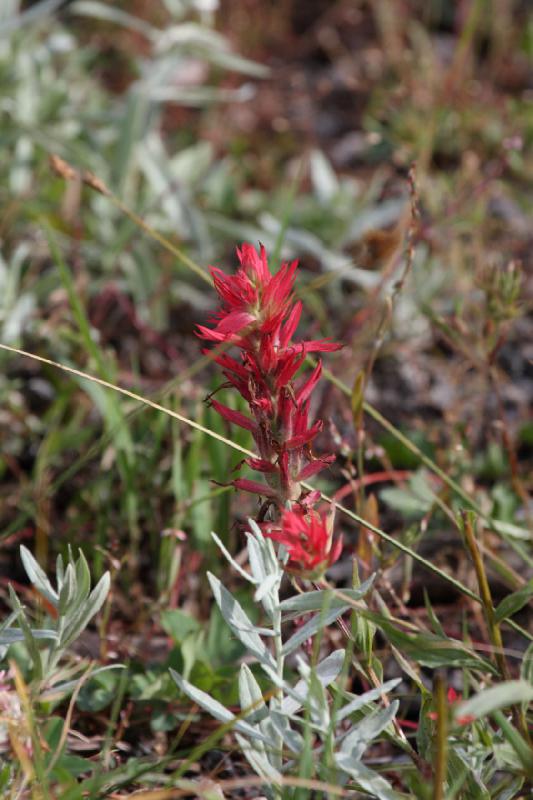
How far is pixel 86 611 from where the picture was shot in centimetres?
117

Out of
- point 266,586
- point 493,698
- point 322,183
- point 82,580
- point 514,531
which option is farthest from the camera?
point 322,183

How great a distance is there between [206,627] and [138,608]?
0.15 metres

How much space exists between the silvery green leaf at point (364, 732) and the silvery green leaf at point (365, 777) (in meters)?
0.02

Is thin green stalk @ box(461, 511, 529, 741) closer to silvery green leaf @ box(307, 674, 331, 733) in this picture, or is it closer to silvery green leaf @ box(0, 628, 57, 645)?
silvery green leaf @ box(307, 674, 331, 733)

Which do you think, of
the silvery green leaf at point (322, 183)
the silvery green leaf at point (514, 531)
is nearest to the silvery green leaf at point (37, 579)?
the silvery green leaf at point (514, 531)

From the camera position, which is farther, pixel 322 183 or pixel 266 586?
pixel 322 183

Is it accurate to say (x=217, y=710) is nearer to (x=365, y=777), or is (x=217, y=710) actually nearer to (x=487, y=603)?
(x=365, y=777)

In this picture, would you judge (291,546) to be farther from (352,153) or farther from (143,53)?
(143,53)

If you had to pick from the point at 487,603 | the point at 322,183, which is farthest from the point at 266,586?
the point at 322,183

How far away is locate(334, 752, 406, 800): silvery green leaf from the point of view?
1023 mm

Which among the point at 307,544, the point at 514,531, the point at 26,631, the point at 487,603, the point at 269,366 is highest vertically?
the point at 269,366

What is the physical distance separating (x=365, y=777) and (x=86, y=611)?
395 mm

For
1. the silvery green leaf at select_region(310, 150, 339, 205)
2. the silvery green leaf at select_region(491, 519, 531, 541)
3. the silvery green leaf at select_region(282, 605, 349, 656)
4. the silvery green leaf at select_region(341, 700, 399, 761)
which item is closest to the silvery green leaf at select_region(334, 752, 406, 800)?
the silvery green leaf at select_region(341, 700, 399, 761)

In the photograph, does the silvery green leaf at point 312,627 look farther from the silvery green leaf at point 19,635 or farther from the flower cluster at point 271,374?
the silvery green leaf at point 19,635
